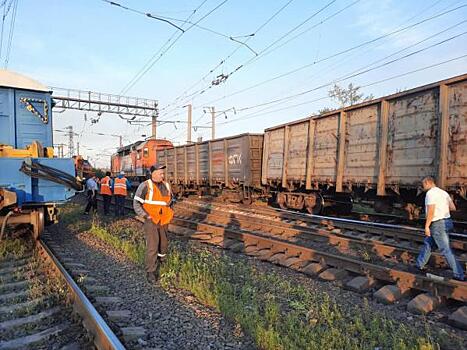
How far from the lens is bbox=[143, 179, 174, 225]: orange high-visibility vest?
5.46 metres

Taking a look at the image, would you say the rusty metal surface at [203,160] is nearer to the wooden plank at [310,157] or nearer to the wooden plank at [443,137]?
the wooden plank at [310,157]

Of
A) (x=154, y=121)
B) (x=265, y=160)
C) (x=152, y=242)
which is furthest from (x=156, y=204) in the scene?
(x=154, y=121)

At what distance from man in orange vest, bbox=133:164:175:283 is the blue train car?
1976 millimetres

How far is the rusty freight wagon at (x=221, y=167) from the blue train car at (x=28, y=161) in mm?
8224

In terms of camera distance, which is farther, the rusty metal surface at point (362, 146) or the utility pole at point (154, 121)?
the utility pole at point (154, 121)

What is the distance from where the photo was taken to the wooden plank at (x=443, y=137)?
7250 mm

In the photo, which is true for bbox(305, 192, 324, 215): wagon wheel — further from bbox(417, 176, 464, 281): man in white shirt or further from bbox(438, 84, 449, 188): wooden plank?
bbox(417, 176, 464, 281): man in white shirt

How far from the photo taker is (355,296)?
500cm

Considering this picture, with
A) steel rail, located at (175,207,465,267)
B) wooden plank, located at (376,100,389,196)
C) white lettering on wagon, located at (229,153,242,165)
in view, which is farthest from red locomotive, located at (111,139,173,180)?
wooden plank, located at (376,100,389,196)

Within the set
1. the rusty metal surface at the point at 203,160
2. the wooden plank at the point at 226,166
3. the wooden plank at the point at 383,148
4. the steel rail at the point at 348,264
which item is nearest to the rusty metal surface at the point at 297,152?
the wooden plank at the point at 383,148

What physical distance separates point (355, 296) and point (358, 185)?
4990 millimetres

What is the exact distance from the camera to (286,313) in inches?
170

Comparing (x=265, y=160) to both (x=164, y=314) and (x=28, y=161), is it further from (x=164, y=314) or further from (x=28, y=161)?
(x=164, y=314)

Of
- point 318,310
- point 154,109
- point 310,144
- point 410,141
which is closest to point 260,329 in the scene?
point 318,310
